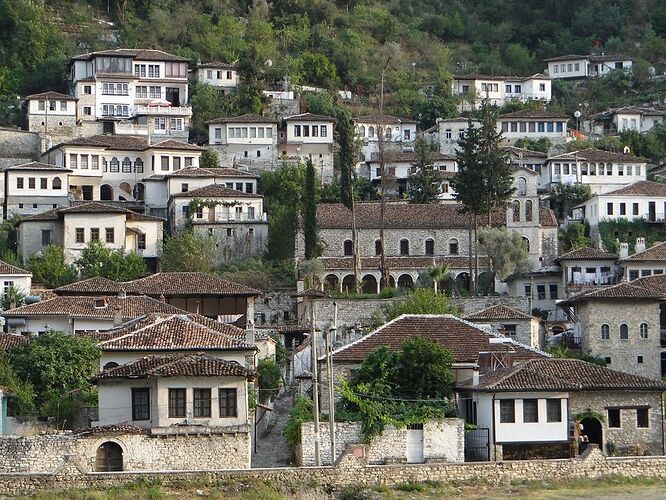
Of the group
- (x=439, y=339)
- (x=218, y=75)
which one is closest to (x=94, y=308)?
(x=439, y=339)

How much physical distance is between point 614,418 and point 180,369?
14.1 meters

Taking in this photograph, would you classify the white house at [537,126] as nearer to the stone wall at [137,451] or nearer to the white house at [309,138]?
the white house at [309,138]

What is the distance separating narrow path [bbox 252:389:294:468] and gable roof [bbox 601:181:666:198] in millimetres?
31275

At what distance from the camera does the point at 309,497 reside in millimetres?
48094

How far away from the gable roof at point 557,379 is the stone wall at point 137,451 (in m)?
8.05

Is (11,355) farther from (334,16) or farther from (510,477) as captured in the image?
(334,16)

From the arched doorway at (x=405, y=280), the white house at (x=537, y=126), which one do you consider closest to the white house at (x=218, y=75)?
the white house at (x=537, y=126)

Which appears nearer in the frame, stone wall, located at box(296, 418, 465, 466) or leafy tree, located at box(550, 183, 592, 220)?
stone wall, located at box(296, 418, 465, 466)

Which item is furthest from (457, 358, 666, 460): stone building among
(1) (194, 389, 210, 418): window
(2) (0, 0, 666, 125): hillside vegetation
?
(2) (0, 0, 666, 125): hillside vegetation

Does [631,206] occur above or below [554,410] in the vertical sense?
above

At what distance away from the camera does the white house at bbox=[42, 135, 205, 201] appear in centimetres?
9306

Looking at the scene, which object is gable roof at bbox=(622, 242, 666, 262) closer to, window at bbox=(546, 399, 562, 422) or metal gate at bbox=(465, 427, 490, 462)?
window at bbox=(546, 399, 562, 422)

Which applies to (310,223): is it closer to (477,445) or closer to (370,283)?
(370,283)

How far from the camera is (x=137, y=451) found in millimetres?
50094
